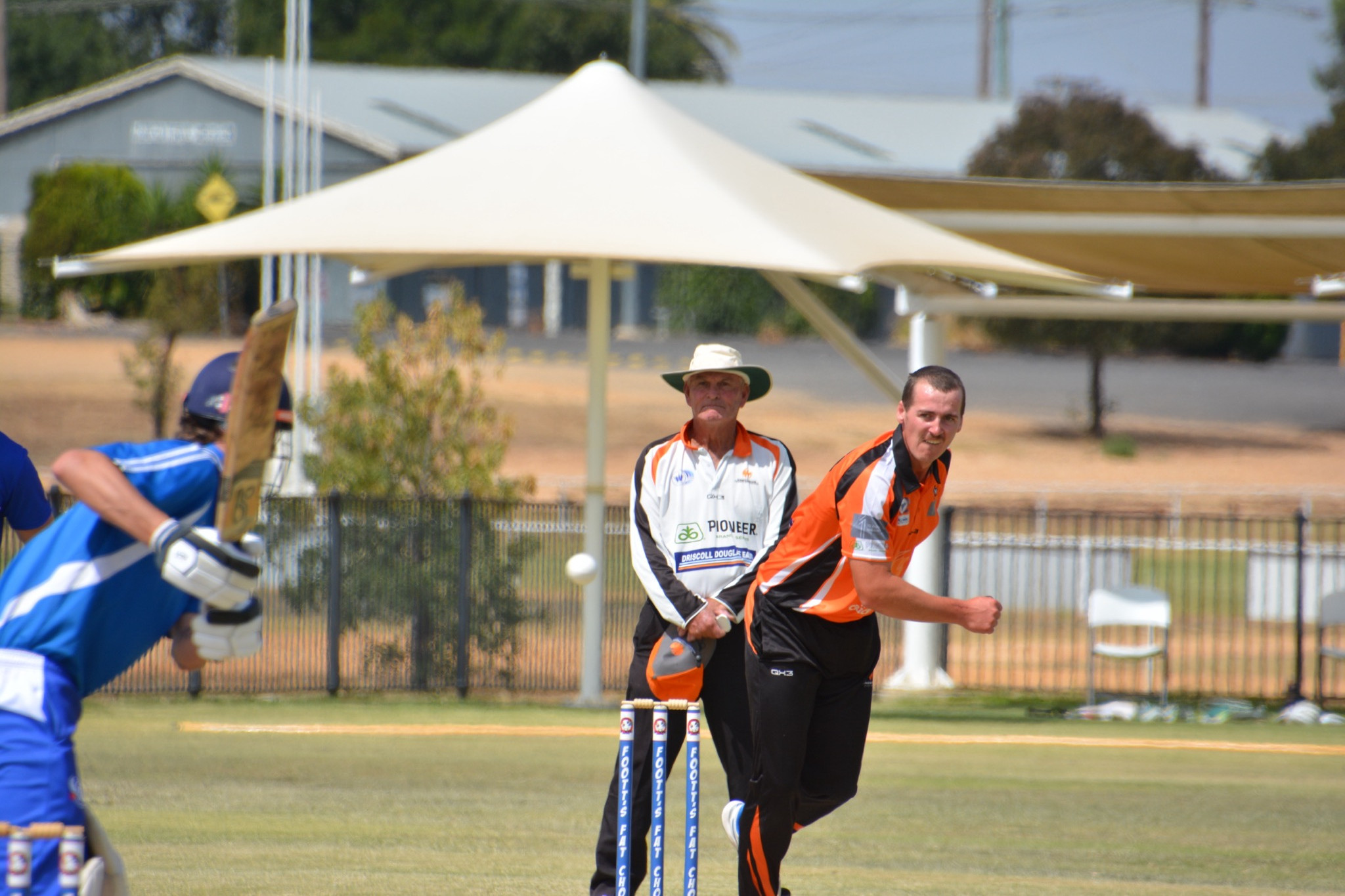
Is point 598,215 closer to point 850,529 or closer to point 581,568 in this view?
point 581,568

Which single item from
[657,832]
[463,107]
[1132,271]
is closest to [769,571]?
[657,832]

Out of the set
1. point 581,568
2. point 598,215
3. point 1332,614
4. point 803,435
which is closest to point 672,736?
point 581,568

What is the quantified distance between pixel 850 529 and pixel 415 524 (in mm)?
8956

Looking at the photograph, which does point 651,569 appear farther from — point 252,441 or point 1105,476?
point 1105,476

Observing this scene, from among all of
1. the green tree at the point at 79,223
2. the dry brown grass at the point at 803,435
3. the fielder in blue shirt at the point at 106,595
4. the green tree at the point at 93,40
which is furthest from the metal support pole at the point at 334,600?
the green tree at the point at 93,40

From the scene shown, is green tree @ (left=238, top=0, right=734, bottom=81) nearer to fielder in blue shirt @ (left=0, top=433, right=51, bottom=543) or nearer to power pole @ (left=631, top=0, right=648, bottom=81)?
power pole @ (left=631, top=0, right=648, bottom=81)

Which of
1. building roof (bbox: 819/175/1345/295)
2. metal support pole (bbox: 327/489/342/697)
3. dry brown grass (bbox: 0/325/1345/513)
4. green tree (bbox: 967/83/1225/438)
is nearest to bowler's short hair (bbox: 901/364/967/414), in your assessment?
building roof (bbox: 819/175/1345/295)

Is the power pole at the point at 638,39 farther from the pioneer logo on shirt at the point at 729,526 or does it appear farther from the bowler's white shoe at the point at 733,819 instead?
the bowler's white shoe at the point at 733,819

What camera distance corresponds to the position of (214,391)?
4250mm

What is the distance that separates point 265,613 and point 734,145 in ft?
18.5

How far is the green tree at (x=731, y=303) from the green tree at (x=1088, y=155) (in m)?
7.76

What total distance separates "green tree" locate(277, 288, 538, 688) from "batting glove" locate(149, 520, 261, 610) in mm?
9572

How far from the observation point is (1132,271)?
15461 millimetres

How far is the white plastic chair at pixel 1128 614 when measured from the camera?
1327 cm
